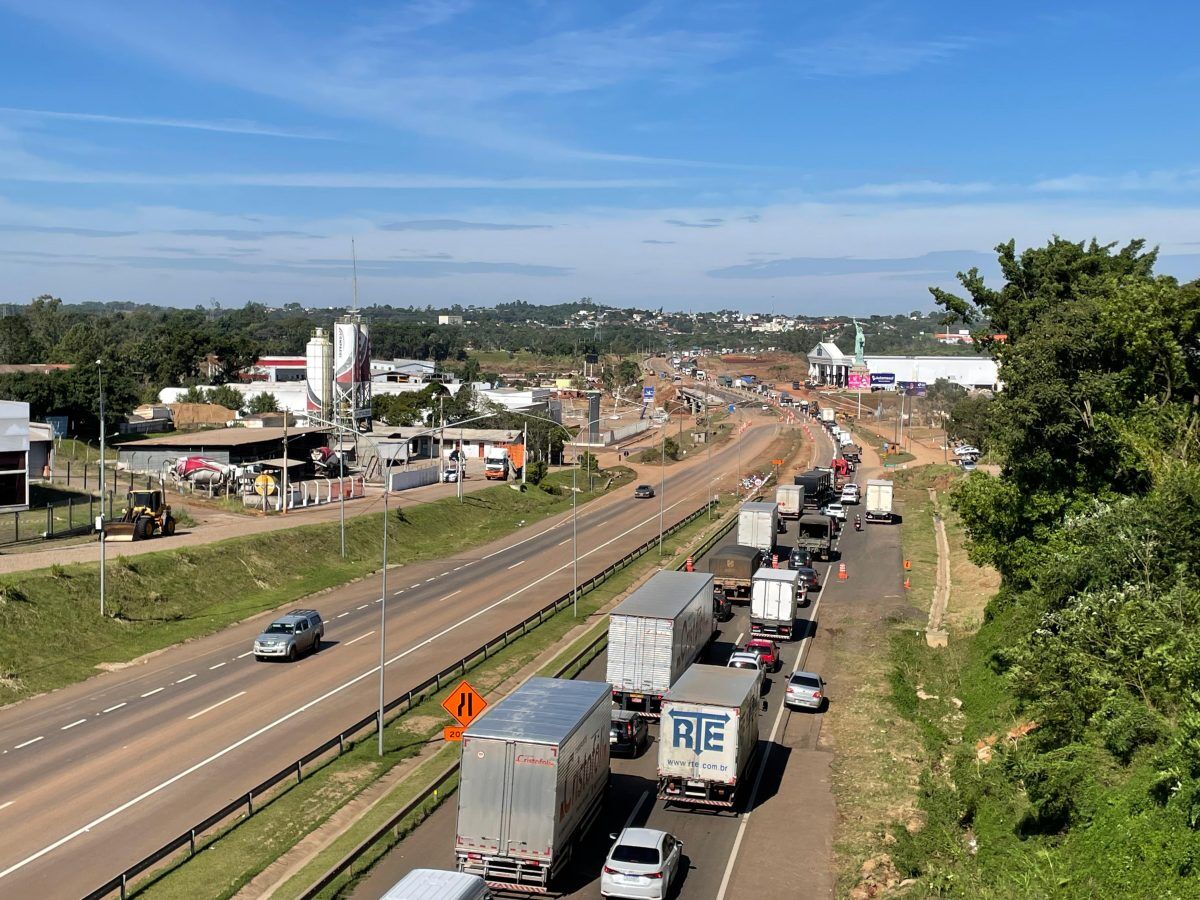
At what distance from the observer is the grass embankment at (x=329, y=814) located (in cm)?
2412

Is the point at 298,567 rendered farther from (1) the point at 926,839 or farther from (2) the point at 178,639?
(1) the point at 926,839

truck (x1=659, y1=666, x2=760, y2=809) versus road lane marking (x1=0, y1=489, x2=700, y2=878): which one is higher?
truck (x1=659, y1=666, x2=760, y2=809)

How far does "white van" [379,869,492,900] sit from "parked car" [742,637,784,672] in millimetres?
25047

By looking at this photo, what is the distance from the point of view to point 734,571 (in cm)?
5609

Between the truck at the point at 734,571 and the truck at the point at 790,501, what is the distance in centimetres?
2697

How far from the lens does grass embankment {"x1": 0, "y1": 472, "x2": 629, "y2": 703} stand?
43500 millimetres

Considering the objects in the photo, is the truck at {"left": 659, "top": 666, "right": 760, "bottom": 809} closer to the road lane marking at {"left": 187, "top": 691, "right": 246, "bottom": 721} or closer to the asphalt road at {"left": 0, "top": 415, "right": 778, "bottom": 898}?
the asphalt road at {"left": 0, "top": 415, "right": 778, "bottom": 898}

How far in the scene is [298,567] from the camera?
62812 millimetres

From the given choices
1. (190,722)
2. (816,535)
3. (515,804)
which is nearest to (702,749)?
Result: (515,804)

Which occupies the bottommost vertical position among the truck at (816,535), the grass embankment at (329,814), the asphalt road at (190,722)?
the asphalt road at (190,722)

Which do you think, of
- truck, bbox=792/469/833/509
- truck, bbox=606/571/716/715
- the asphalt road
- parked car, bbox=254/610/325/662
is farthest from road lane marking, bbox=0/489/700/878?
truck, bbox=792/469/833/509

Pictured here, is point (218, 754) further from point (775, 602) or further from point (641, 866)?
point (775, 602)

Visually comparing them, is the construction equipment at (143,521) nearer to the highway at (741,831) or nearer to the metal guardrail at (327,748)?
the metal guardrail at (327,748)

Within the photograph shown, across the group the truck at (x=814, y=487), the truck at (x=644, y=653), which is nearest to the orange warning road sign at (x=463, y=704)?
the truck at (x=644, y=653)
